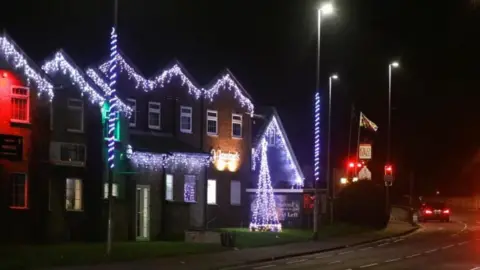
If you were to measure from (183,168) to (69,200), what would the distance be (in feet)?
25.2

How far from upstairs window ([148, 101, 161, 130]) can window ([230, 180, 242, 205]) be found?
6.82 metres

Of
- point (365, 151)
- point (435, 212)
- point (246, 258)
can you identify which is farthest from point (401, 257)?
point (435, 212)

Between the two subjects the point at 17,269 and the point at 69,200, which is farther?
the point at 69,200

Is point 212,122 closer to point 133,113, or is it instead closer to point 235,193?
point 235,193

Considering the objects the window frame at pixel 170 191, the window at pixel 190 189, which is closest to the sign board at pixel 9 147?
the window frame at pixel 170 191

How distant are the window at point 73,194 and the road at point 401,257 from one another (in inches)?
421

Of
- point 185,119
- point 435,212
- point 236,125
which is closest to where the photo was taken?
point 185,119

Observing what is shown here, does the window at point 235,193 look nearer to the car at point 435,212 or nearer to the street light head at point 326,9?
the street light head at point 326,9

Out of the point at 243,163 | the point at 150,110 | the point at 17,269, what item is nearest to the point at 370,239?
the point at 243,163

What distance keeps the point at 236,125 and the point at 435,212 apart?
941 inches

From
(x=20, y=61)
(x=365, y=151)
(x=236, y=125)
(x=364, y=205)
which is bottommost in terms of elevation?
(x=364, y=205)

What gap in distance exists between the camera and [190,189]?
1623 inches

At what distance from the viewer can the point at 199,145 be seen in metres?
43.1

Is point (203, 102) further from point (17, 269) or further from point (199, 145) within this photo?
point (17, 269)
